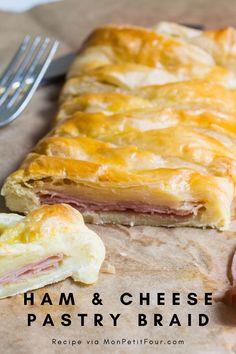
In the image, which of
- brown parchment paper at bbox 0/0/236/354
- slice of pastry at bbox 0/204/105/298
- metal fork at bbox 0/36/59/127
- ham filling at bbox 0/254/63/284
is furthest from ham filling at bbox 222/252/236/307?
metal fork at bbox 0/36/59/127

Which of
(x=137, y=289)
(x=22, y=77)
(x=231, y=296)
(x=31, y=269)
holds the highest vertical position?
(x=31, y=269)

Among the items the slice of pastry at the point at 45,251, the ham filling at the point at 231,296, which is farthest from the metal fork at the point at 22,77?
the ham filling at the point at 231,296

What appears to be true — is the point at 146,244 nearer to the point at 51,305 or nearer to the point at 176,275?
the point at 176,275

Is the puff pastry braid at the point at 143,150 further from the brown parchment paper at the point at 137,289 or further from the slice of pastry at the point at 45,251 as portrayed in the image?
the slice of pastry at the point at 45,251

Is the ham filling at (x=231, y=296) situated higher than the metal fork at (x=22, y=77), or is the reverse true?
the metal fork at (x=22, y=77)

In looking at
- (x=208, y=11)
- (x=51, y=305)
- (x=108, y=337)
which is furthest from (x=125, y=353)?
(x=208, y=11)

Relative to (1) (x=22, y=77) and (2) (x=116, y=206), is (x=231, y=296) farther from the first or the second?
(1) (x=22, y=77)

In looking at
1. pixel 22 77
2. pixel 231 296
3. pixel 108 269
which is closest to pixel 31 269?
pixel 108 269
